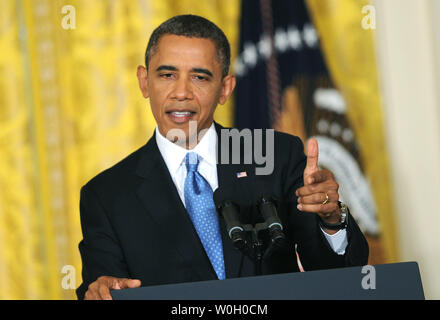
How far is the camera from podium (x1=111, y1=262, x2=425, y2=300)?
4.12 ft

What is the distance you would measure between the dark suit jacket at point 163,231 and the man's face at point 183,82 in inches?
5.1

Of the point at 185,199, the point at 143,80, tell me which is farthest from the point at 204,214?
the point at 143,80

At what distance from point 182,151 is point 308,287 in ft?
2.59

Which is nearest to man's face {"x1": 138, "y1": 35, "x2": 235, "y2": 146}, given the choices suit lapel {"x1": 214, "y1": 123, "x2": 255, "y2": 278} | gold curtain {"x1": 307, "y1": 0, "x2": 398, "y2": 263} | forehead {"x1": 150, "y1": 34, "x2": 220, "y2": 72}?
forehead {"x1": 150, "y1": 34, "x2": 220, "y2": 72}

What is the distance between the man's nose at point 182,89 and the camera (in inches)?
76.2

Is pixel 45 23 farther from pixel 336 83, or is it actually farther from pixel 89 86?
pixel 336 83

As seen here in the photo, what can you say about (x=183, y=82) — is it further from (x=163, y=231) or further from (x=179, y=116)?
(x=163, y=231)

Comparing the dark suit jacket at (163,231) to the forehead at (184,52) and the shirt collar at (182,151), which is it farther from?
the forehead at (184,52)

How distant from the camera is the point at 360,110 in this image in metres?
3.16

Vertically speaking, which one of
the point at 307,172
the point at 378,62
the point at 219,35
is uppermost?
the point at 378,62

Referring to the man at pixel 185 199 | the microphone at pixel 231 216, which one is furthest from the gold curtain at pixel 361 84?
the microphone at pixel 231 216
